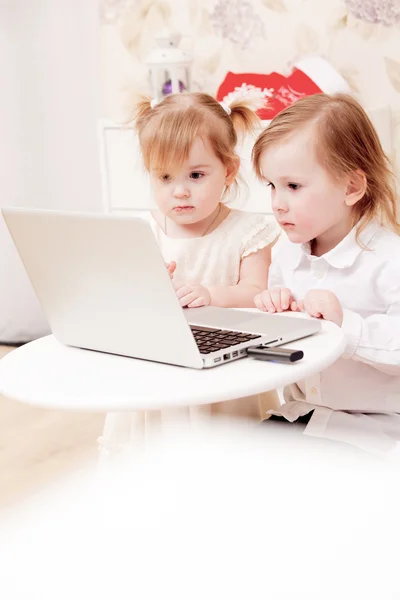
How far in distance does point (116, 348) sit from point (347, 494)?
67 centimetres

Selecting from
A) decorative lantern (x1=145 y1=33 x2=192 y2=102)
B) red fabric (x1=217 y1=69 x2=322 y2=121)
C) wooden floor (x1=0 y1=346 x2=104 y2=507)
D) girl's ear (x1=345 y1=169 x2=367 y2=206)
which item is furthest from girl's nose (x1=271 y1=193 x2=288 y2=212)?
decorative lantern (x1=145 y1=33 x2=192 y2=102)

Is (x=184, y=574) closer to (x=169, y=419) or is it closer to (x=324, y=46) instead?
(x=169, y=419)

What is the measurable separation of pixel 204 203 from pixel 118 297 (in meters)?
0.58

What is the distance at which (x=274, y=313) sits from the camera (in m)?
1.43

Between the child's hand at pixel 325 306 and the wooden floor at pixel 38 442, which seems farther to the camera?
the wooden floor at pixel 38 442

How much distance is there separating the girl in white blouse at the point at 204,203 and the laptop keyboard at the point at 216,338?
27 cm

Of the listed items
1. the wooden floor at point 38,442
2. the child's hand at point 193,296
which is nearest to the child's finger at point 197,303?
the child's hand at point 193,296

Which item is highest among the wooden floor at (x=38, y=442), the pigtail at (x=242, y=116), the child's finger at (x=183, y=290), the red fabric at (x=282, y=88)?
the pigtail at (x=242, y=116)

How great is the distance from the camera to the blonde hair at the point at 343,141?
142 cm

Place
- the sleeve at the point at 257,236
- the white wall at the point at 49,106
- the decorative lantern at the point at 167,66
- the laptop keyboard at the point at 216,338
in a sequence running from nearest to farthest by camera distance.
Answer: the laptop keyboard at the point at 216,338 → the sleeve at the point at 257,236 → the decorative lantern at the point at 167,66 → the white wall at the point at 49,106

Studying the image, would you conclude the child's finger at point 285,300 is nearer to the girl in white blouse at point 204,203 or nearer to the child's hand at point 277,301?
the child's hand at point 277,301

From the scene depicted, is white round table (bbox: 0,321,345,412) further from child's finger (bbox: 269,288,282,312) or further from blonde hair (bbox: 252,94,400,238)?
blonde hair (bbox: 252,94,400,238)

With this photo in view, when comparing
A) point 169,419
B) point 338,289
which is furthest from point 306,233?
point 169,419

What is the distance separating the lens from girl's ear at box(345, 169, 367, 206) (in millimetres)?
1445
